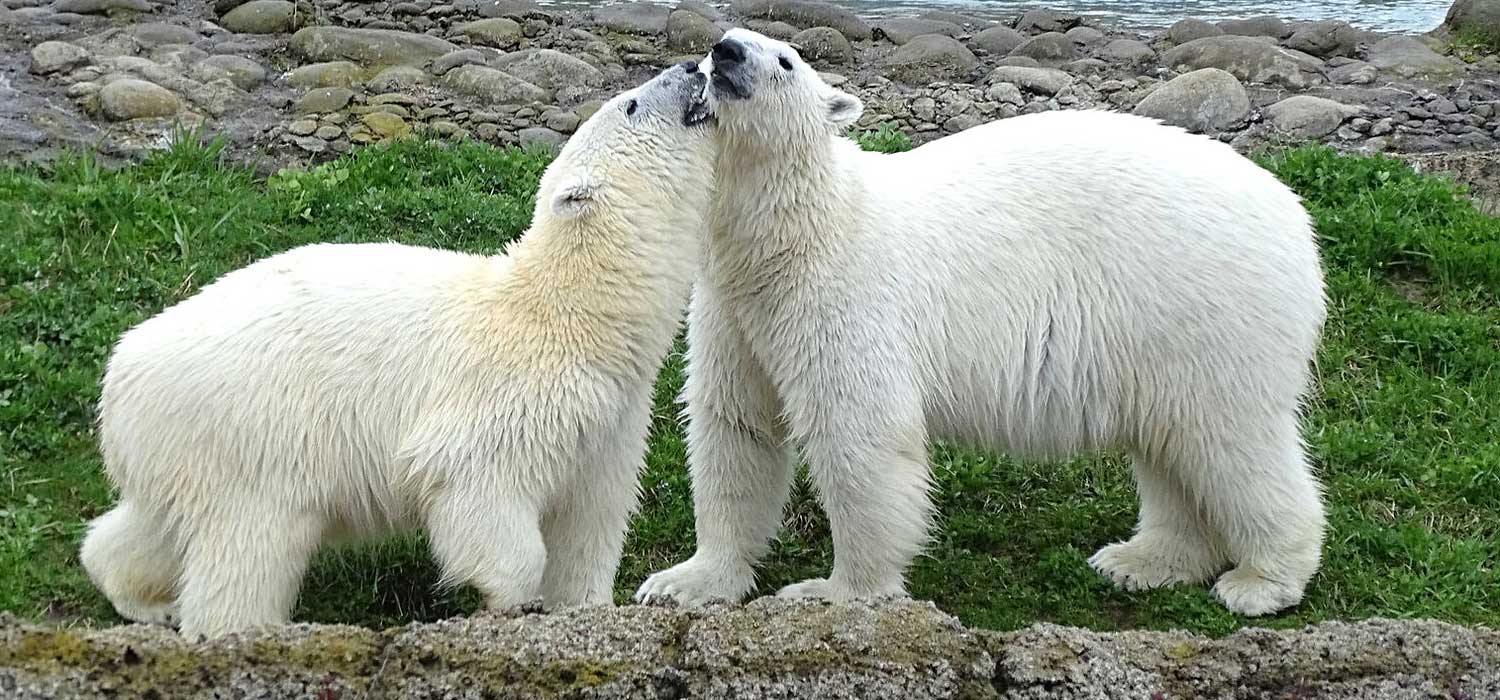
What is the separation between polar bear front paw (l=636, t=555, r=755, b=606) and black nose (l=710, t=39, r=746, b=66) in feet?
5.48

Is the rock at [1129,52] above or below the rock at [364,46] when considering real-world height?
below

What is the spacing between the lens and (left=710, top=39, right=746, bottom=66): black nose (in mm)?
4270

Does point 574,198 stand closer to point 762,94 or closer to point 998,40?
point 762,94

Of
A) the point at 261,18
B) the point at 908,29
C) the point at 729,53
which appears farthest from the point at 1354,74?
the point at 729,53

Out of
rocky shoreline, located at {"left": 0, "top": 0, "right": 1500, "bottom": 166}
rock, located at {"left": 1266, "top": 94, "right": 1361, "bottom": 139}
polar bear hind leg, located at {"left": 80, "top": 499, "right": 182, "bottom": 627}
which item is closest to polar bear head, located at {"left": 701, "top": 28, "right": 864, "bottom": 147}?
polar bear hind leg, located at {"left": 80, "top": 499, "right": 182, "bottom": 627}

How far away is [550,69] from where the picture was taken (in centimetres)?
996

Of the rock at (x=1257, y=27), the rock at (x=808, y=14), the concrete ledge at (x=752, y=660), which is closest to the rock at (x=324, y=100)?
the rock at (x=808, y=14)

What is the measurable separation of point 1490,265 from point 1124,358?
2.92 metres

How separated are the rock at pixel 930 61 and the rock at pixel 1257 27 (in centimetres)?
248

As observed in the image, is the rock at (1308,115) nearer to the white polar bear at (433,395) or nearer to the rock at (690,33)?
the rock at (690,33)

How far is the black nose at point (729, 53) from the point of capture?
427 cm

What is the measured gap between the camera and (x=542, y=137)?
852cm

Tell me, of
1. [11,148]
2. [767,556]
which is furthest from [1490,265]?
[11,148]

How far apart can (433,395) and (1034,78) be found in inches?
283
